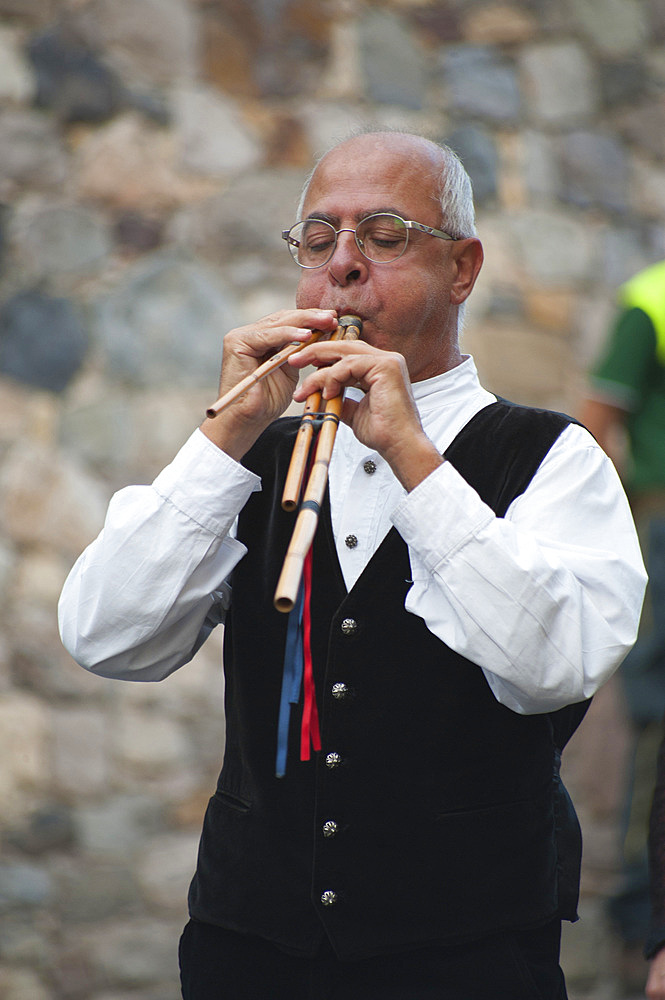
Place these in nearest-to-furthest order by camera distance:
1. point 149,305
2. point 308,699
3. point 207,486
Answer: point 308,699 < point 207,486 < point 149,305

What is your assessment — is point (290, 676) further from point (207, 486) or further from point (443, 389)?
point (443, 389)

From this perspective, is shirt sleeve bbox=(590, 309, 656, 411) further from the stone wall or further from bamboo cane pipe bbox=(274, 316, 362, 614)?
bamboo cane pipe bbox=(274, 316, 362, 614)

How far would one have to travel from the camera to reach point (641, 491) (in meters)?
3.47

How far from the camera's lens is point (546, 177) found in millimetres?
3850

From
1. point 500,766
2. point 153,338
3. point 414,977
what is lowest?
point 414,977

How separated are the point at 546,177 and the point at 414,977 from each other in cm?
285

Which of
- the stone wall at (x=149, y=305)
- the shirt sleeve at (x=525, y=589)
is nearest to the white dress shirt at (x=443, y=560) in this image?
the shirt sleeve at (x=525, y=589)

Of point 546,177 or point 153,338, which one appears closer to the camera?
point 153,338

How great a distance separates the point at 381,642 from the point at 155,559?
33 centimetres

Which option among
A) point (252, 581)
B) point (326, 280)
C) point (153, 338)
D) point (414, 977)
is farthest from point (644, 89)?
point (414, 977)

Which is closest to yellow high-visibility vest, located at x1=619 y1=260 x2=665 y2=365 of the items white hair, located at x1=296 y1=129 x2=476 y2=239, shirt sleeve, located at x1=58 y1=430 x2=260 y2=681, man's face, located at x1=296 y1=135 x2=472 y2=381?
white hair, located at x1=296 y1=129 x2=476 y2=239

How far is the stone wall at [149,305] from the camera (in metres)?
3.20

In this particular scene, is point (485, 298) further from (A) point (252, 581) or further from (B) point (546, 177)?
(A) point (252, 581)

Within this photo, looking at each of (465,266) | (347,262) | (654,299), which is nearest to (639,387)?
(654,299)
